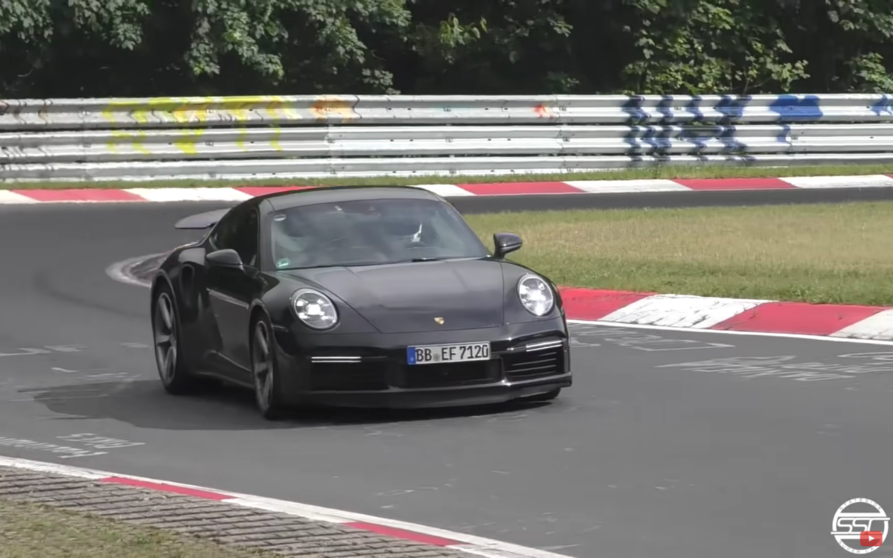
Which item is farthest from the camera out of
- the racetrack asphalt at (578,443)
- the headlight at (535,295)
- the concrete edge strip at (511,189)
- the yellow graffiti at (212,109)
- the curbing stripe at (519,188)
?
the curbing stripe at (519,188)

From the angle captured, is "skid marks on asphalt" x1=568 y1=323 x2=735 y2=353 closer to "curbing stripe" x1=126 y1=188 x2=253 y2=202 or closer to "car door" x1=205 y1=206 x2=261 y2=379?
"car door" x1=205 y1=206 x2=261 y2=379

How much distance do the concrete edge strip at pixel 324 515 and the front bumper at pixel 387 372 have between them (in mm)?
1552

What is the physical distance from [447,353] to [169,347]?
7.93 ft

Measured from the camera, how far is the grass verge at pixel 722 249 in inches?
586

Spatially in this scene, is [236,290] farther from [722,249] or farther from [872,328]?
[722,249]

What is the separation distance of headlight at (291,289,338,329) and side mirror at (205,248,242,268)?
82cm

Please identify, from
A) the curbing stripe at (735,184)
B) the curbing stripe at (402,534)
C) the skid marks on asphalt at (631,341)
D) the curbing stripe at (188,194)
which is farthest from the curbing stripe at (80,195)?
the curbing stripe at (402,534)

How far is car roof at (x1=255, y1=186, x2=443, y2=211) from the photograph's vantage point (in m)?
11.1

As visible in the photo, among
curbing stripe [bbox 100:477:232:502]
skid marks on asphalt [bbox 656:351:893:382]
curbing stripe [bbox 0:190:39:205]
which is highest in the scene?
curbing stripe [bbox 100:477:232:502]

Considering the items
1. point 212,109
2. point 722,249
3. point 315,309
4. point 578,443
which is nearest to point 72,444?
point 315,309

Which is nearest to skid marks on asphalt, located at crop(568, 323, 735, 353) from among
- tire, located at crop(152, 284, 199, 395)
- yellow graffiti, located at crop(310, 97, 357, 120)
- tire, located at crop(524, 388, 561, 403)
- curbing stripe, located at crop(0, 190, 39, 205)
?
tire, located at crop(524, 388, 561, 403)

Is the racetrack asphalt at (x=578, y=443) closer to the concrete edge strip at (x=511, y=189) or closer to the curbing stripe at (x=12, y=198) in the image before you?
the curbing stripe at (x=12, y=198)

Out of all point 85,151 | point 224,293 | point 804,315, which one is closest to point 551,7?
point 85,151

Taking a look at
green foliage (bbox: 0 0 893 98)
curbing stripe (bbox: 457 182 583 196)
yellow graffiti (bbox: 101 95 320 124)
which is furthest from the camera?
green foliage (bbox: 0 0 893 98)
